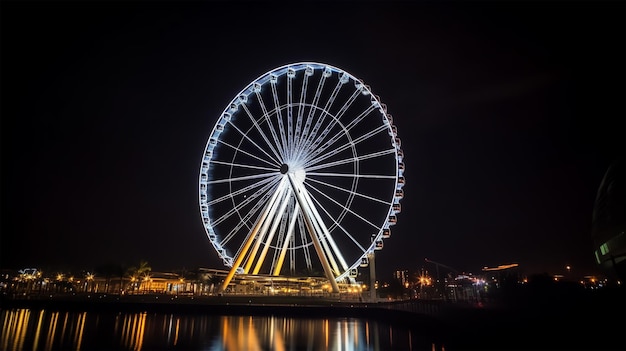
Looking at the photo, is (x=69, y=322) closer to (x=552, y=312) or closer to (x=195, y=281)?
(x=552, y=312)

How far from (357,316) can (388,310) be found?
225cm

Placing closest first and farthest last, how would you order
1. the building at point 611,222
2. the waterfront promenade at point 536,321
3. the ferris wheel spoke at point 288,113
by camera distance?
the waterfront promenade at point 536,321 → the building at point 611,222 → the ferris wheel spoke at point 288,113

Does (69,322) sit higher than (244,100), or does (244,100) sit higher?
(244,100)

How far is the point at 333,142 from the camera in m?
29.5

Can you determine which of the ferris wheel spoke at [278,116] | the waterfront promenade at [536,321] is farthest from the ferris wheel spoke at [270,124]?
the waterfront promenade at [536,321]

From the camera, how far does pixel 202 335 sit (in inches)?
647

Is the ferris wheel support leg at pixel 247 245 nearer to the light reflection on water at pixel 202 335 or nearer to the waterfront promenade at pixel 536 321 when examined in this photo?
the light reflection on water at pixel 202 335

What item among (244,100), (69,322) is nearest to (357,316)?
(69,322)

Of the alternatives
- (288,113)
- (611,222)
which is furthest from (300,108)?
(611,222)

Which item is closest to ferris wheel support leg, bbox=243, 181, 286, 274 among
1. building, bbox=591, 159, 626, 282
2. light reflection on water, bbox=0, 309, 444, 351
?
light reflection on water, bbox=0, 309, 444, 351

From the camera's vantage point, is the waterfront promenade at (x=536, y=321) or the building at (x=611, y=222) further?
the building at (x=611, y=222)

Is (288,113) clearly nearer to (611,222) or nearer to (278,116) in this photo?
(278,116)

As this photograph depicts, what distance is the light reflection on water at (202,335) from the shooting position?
46.0 feet

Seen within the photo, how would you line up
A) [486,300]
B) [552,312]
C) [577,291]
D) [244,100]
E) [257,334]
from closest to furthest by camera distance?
[552,312]
[577,291]
[486,300]
[257,334]
[244,100]
